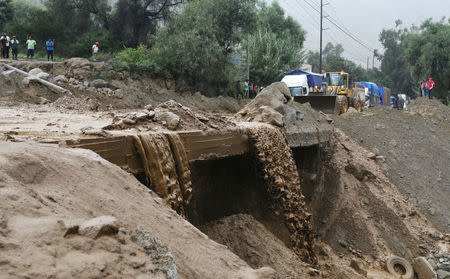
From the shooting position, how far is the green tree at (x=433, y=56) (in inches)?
1276

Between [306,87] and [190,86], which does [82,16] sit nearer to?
[190,86]

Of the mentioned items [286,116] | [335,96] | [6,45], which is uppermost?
[6,45]

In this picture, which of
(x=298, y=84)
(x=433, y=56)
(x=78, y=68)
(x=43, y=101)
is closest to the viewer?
(x=43, y=101)

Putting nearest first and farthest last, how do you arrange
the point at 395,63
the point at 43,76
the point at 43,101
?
1. the point at 43,101
2. the point at 43,76
3. the point at 395,63

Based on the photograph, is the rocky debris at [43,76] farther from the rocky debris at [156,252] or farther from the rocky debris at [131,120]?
the rocky debris at [156,252]

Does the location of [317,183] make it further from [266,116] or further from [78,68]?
[78,68]

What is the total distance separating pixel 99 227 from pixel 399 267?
25.7 ft

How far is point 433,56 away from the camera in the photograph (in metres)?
32.7

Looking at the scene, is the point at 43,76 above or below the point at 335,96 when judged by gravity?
above

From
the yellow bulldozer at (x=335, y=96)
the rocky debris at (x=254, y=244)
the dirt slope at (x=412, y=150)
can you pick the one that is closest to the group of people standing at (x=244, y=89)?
the yellow bulldozer at (x=335, y=96)

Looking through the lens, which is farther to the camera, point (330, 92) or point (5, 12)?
point (5, 12)

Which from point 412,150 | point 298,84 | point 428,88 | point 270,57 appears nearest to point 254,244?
point 412,150

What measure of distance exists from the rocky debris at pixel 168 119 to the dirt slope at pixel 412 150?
27.0 feet

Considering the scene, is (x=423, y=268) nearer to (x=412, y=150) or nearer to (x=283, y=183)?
Answer: (x=283, y=183)
